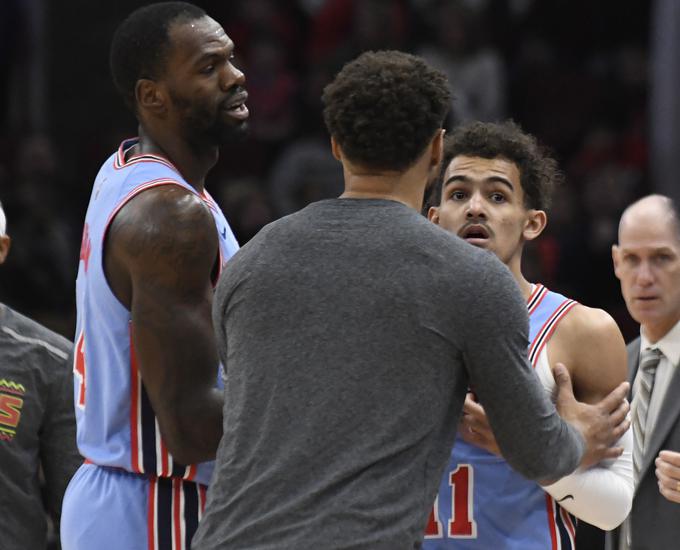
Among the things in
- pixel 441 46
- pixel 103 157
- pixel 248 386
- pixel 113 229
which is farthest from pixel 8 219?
pixel 248 386

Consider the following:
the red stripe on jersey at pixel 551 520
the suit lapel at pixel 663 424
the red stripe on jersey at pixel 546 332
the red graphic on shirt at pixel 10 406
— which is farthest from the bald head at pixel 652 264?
the red graphic on shirt at pixel 10 406

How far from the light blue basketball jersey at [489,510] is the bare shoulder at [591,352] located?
0.07 meters

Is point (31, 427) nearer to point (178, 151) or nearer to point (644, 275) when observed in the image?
point (178, 151)

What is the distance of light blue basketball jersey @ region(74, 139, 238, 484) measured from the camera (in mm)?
3584

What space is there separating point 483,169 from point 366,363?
128 centimetres

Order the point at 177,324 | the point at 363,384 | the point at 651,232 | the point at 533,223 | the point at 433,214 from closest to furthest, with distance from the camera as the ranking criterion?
the point at 363,384
the point at 177,324
the point at 533,223
the point at 433,214
the point at 651,232

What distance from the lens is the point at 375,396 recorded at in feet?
9.20

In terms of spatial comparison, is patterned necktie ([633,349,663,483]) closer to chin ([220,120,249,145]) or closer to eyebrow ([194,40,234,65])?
chin ([220,120,249,145])

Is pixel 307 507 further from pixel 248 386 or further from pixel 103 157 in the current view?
pixel 103 157

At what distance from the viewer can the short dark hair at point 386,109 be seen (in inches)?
114

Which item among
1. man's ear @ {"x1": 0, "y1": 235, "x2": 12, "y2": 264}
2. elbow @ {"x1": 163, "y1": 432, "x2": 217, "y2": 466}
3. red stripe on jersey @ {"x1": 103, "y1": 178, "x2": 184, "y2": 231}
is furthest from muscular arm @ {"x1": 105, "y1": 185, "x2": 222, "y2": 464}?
man's ear @ {"x1": 0, "y1": 235, "x2": 12, "y2": 264}

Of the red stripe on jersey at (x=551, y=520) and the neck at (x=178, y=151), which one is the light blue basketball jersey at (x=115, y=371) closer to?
the neck at (x=178, y=151)

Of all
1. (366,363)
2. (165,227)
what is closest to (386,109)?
(366,363)

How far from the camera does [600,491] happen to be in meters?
3.54
